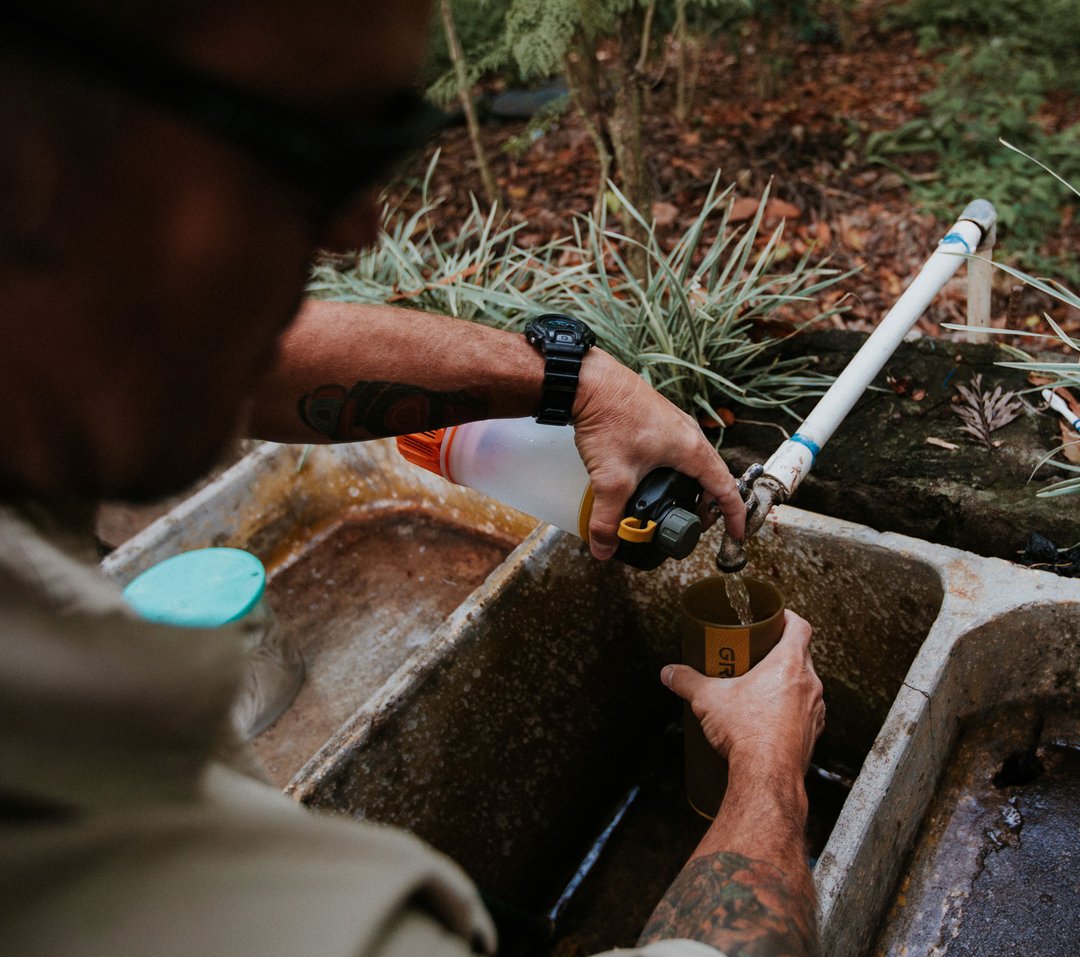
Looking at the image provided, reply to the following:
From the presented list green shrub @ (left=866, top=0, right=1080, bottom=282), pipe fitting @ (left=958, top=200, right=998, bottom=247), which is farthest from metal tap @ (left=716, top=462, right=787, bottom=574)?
green shrub @ (left=866, top=0, right=1080, bottom=282)

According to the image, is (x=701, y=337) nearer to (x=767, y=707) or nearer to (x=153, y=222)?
(x=767, y=707)

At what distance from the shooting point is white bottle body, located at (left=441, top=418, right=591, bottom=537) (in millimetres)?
1602

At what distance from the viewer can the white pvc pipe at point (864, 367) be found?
159 cm

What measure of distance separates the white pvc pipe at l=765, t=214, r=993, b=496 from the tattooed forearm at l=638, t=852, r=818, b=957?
0.68 meters

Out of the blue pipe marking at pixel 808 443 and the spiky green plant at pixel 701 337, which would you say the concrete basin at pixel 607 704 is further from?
the spiky green plant at pixel 701 337

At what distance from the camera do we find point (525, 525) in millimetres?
2541

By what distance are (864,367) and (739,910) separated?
1091 millimetres

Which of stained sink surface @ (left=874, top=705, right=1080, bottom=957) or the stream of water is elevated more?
the stream of water

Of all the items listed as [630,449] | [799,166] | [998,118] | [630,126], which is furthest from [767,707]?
[998,118]

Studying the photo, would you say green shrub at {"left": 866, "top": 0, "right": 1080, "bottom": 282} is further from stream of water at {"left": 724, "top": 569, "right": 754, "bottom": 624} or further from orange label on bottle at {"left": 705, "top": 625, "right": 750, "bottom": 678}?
orange label on bottle at {"left": 705, "top": 625, "right": 750, "bottom": 678}

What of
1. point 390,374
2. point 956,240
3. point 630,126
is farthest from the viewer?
point 630,126

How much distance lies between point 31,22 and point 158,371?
0.67 feet

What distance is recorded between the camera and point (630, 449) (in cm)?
144

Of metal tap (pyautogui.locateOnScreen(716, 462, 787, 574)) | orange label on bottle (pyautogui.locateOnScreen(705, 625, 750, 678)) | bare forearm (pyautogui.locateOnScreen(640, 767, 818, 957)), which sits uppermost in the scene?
metal tap (pyautogui.locateOnScreen(716, 462, 787, 574))
